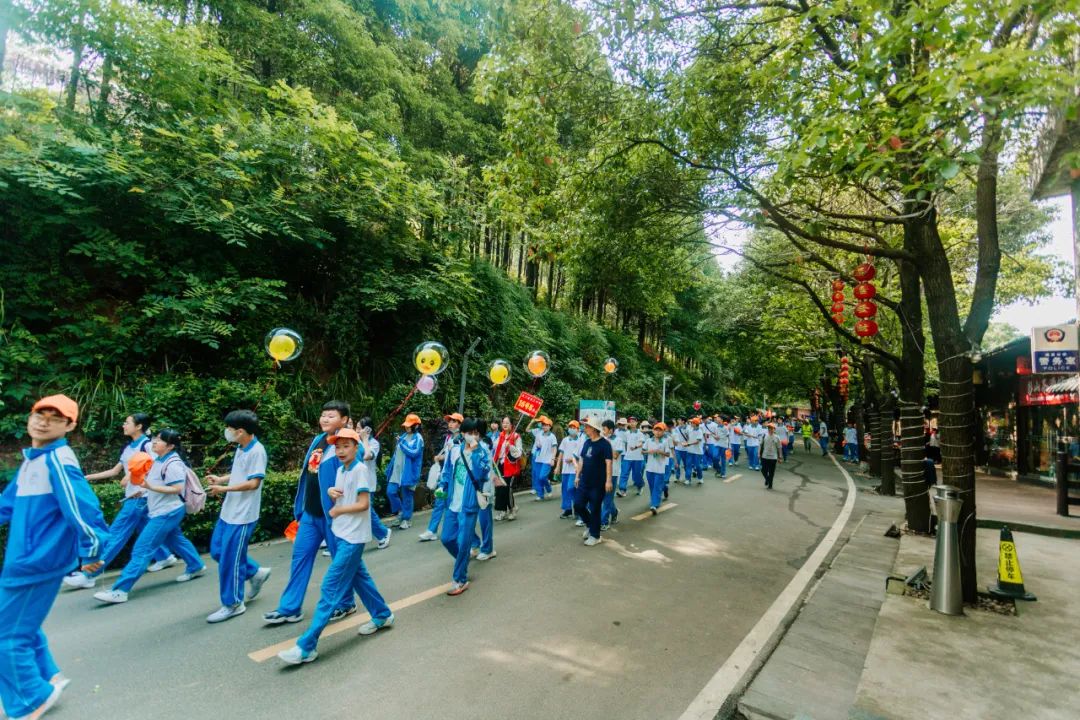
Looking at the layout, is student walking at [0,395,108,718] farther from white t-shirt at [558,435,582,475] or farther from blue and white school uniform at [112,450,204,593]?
white t-shirt at [558,435,582,475]

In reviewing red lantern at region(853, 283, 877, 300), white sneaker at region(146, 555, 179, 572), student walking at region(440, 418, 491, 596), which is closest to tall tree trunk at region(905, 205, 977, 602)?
red lantern at region(853, 283, 877, 300)

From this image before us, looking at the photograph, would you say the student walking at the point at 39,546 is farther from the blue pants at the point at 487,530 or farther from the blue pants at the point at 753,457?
the blue pants at the point at 753,457

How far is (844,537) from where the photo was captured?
28.9 feet

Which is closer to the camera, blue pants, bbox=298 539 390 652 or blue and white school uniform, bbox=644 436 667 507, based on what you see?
blue pants, bbox=298 539 390 652

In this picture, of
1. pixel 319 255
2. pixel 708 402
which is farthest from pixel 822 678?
pixel 708 402

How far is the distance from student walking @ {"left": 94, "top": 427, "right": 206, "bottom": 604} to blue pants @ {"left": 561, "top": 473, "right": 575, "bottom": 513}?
6.20 m

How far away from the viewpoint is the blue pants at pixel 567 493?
9711mm

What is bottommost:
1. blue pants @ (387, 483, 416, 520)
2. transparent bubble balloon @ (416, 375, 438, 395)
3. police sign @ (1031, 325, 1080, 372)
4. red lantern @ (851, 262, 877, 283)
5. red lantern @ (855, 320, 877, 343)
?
blue pants @ (387, 483, 416, 520)

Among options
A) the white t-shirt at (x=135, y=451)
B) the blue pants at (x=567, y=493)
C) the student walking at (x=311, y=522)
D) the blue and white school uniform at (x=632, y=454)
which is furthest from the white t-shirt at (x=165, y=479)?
the blue and white school uniform at (x=632, y=454)

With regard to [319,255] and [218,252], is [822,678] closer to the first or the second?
[218,252]

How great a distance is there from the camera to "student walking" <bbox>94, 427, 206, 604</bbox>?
5.16 m

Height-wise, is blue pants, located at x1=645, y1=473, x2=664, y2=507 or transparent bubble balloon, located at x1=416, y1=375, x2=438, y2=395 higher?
transparent bubble balloon, located at x1=416, y1=375, x2=438, y2=395

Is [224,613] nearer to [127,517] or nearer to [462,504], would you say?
[127,517]

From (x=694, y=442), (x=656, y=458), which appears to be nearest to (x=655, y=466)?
(x=656, y=458)
